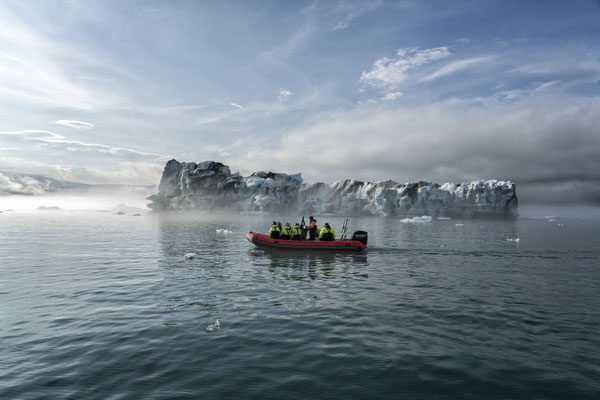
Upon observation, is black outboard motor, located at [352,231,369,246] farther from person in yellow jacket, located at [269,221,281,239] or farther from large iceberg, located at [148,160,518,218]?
large iceberg, located at [148,160,518,218]

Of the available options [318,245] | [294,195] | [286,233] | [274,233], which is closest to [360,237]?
[318,245]

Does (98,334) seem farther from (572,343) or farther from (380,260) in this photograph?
(380,260)

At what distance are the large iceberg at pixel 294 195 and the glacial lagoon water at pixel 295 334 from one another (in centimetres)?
8967

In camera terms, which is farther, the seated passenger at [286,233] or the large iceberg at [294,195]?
the large iceberg at [294,195]

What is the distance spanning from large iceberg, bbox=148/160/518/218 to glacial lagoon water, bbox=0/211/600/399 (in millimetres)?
89666

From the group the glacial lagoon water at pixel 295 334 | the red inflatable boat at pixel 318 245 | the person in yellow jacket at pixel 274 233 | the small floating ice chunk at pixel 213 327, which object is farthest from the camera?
the person in yellow jacket at pixel 274 233

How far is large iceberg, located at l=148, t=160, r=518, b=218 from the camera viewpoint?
105 metres

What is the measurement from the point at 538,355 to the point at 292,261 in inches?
571

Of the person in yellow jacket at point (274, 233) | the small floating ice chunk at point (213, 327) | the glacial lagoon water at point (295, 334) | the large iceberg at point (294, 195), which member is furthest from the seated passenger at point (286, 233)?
the large iceberg at point (294, 195)

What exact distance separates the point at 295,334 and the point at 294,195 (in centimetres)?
10468

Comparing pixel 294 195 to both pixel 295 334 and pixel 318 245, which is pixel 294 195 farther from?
pixel 295 334

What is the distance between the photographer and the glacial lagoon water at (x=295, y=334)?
6.40 metres

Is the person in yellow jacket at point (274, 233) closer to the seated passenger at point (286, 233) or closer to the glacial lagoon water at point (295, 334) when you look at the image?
the seated passenger at point (286, 233)

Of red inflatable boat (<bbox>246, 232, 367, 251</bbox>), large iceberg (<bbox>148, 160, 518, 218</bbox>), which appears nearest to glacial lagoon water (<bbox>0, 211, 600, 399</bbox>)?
red inflatable boat (<bbox>246, 232, 367, 251</bbox>)
